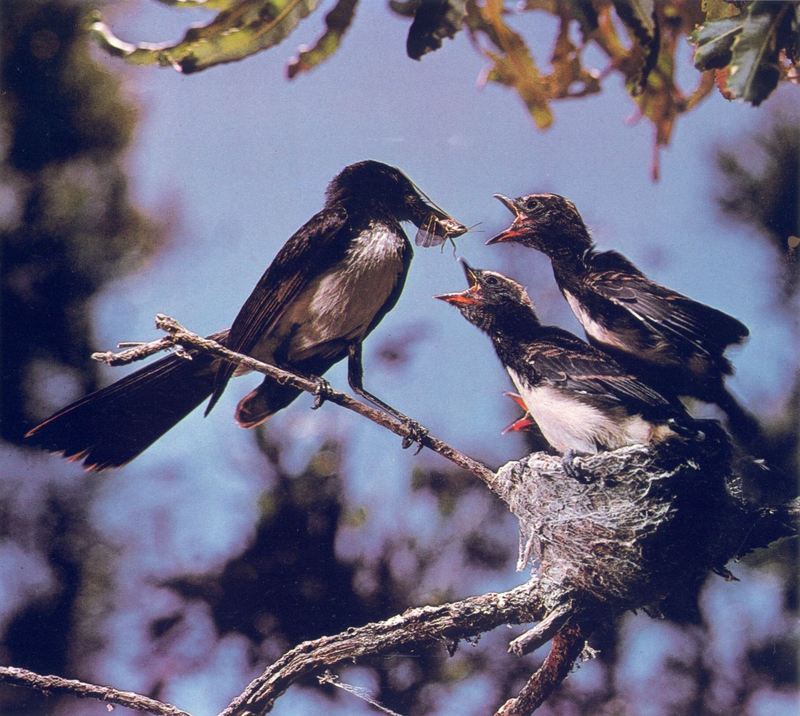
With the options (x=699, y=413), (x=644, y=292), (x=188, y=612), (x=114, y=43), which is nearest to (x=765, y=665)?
(x=699, y=413)

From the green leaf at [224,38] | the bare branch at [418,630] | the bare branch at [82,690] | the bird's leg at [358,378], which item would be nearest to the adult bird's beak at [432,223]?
the bird's leg at [358,378]

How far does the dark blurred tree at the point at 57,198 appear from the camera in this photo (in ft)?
5.68

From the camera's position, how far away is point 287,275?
5.75 ft

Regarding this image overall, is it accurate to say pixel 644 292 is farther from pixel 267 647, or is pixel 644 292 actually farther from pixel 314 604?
pixel 267 647

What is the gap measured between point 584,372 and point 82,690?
1132 mm

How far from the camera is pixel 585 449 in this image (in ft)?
5.59

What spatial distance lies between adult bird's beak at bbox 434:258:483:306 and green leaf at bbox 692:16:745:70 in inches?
25.4

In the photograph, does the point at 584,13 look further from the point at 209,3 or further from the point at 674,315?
the point at 674,315

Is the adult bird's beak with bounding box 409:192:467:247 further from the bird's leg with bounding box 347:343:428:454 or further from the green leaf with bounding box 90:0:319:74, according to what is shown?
the green leaf with bounding box 90:0:319:74

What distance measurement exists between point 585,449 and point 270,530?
0.64 m

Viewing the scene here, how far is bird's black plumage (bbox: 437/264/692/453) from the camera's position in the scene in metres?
1.68

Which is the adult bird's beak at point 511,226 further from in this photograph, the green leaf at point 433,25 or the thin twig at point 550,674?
the thin twig at point 550,674

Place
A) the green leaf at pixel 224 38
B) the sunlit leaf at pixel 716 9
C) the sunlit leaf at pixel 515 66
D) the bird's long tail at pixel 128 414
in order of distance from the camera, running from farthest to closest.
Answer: the bird's long tail at pixel 128 414, the sunlit leaf at pixel 716 9, the sunlit leaf at pixel 515 66, the green leaf at pixel 224 38

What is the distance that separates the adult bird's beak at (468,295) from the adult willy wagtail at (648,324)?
0.54 feet
